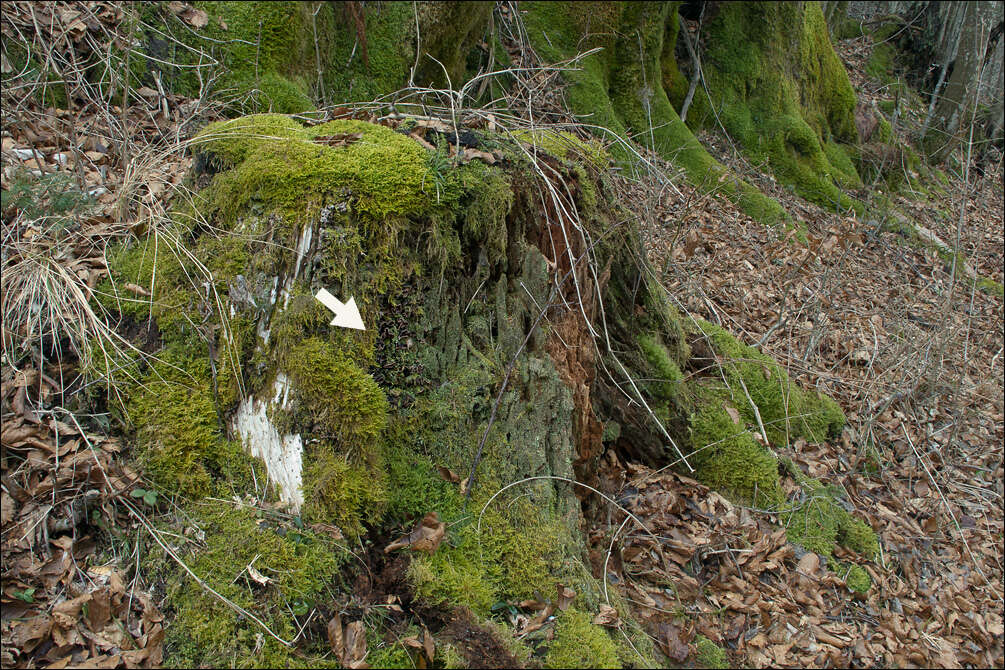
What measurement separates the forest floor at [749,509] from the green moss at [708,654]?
0.16 feet

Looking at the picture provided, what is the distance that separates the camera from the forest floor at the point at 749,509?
6.92ft

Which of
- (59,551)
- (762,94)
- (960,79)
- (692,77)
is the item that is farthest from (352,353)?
(960,79)

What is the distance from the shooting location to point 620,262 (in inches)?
155

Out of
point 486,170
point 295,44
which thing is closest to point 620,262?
point 486,170

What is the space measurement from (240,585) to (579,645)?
1.26 meters

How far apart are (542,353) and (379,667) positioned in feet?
4.96

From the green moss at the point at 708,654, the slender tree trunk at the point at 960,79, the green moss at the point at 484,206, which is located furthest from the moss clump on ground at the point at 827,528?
the slender tree trunk at the point at 960,79

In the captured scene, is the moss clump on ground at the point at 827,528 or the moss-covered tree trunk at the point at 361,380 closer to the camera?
the moss-covered tree trunk at the point at 361,380

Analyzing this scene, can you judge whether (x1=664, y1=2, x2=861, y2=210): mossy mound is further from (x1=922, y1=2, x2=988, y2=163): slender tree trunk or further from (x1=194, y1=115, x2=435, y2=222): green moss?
(x1=194, y1=115, x2=435, y2=222): green moss

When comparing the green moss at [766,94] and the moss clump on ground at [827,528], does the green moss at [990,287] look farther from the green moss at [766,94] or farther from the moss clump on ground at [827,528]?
the moss clump on ground at [827,528]

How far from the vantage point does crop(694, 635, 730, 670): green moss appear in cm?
293

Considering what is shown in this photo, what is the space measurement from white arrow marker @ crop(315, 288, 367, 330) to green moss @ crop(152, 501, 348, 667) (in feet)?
2.56

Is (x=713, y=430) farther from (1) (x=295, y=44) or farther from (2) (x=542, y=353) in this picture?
(1) (x=295, y=44)

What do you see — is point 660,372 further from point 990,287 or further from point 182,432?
point 990,287
